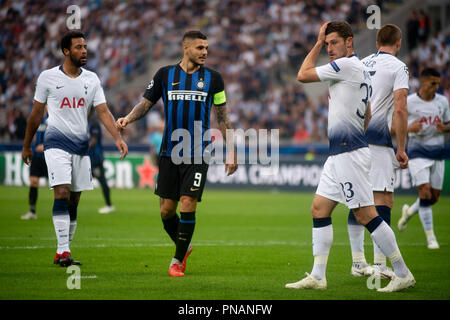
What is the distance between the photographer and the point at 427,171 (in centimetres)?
1182

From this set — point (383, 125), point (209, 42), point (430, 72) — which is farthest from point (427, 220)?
point (209, 42)

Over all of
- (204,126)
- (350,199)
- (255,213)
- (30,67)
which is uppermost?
(30,67)

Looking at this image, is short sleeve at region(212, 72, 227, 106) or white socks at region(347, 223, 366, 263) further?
white socks at region(347, 223, 366, 263)

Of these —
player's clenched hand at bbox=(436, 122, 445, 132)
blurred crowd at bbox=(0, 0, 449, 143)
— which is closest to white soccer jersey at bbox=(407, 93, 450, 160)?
player's clenched hand at bbox=(436, 122, 445, 132)

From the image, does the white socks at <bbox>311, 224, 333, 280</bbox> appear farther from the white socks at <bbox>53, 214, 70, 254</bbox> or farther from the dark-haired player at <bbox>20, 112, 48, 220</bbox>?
the dark-haired player at <bbox>20, 112, 48, 220</bbox>

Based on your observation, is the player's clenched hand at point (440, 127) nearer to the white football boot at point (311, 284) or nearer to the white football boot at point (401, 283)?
the white football boot at point (401, 283)

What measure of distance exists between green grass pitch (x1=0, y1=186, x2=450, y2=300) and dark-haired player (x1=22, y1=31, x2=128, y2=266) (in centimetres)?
81

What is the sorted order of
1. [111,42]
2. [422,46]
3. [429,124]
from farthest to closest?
[111,42]
[422,46]
[429,124]

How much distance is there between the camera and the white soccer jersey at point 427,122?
11727 mm

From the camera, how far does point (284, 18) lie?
1261 inches

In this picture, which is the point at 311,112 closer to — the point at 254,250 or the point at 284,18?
the point at 284,18

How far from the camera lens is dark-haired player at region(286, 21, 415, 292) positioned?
7.05m
